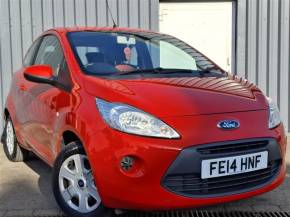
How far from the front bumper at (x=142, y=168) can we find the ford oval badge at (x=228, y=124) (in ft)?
0.14

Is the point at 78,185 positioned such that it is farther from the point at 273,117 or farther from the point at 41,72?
the point at 273,117

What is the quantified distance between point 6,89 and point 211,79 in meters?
4.51

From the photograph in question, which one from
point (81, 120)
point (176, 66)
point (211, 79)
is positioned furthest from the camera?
point (176, 66)

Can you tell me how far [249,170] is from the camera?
369cm

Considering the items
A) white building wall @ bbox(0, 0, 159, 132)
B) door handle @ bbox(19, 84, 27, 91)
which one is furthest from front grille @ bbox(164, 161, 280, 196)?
white building wall @ bbox(0, 0, 159, 132)

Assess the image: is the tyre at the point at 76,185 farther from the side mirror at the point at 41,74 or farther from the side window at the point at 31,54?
the side window at the point at 31,54

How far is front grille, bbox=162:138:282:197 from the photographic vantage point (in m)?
3.44

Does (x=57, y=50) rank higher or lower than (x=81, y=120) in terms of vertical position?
higher

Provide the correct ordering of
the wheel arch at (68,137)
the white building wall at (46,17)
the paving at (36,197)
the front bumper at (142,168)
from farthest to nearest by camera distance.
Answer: the white building wall at (46,17) → the paving at (36,197) → the wheel arch at (68,137) → the front bumper at (142,168)

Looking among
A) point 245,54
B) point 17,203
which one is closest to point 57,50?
point 17,203

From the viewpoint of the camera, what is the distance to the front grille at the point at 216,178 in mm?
3436

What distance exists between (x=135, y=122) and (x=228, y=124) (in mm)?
684

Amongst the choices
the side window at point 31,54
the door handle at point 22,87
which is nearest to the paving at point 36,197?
the door handle at point 22,87

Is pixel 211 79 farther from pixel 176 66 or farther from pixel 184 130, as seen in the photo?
pixel 184 130
